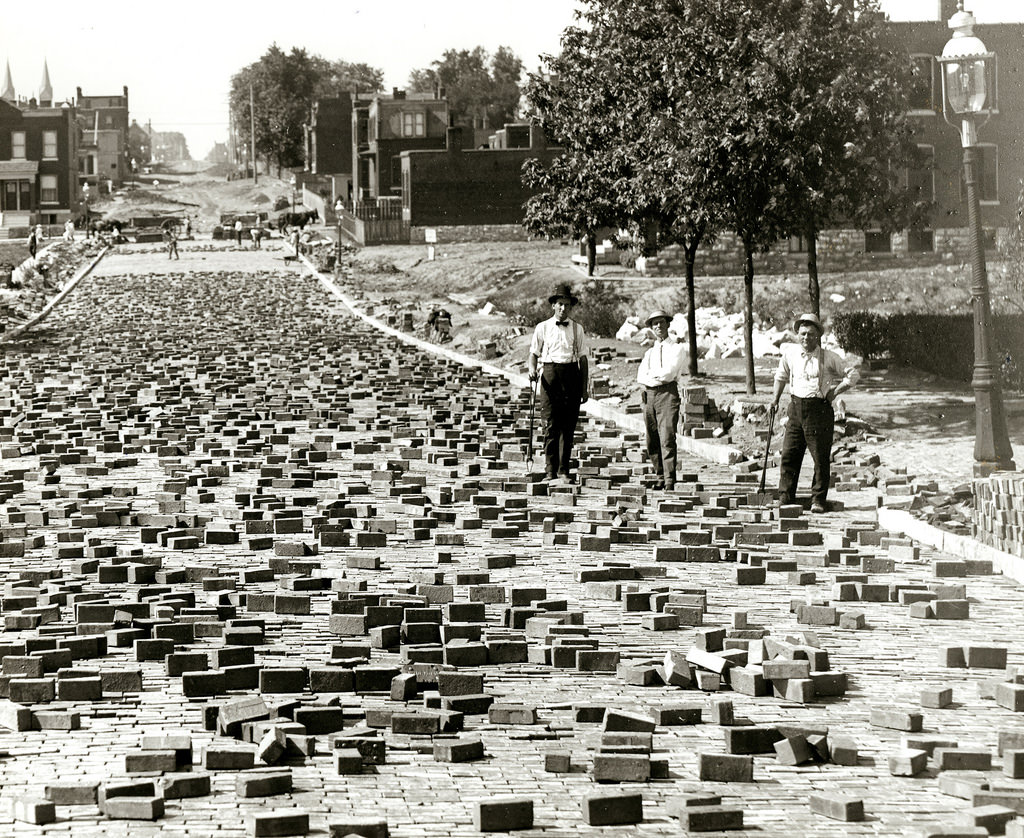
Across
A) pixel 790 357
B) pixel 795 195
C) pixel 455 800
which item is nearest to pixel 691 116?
pixel 795 195

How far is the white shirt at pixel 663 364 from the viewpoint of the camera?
54.5 feet

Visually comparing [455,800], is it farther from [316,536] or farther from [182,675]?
[316,536]

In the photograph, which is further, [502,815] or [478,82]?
[478,82]

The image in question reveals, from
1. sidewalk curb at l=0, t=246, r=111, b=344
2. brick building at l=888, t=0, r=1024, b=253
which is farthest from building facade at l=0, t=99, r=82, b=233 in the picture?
brick building at l=888, t=0, r=1024, b=253

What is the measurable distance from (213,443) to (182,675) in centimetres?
1114

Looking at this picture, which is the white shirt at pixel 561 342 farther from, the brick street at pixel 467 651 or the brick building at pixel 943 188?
the brick building at pixel 943 188

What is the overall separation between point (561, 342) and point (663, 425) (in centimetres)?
143

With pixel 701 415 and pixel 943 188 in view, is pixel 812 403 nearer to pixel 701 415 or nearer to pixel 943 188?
pixel 701 415

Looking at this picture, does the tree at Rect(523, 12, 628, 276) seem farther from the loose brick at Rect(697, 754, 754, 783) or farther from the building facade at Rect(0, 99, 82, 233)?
the building facade at Rect(0, 99, 82, 233)

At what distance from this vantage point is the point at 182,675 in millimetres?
8617

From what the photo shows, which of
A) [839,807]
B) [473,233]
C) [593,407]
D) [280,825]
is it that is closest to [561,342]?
[593,407]

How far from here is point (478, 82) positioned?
14425 cm

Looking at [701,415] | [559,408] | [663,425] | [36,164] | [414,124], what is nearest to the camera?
[663,425]

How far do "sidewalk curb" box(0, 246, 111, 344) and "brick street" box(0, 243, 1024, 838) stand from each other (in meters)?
19.8
